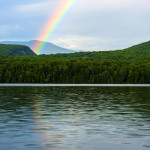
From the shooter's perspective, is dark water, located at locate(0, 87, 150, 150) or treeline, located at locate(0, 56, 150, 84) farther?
treeline, located at locate(0, 56, 150, 84)

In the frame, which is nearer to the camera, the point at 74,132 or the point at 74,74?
the point at 74,132

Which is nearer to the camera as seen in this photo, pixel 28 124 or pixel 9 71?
pixel 28 124

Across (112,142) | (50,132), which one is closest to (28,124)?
(50,132)

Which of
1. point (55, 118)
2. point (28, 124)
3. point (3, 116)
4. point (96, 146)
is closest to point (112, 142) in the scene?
point (96, 146)

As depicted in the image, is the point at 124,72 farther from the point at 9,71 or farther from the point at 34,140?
the point at 34,140

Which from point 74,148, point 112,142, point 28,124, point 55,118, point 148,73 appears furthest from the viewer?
point 148,73

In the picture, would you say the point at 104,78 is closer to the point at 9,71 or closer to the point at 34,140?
the point at 9,71

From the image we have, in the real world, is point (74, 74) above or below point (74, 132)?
above

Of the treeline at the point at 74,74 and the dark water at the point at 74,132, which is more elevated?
the treeline at the point at 74,74

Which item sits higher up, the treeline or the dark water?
the treeline

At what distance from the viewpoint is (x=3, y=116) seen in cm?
3178

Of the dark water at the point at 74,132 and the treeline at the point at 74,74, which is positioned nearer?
the dark water at the point at 74,132

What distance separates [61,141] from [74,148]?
1892 mm

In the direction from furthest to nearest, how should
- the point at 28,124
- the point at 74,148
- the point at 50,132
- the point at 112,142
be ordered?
the point at 28,124, the point at 50,132, the point at 112,142, the point at 74,148
